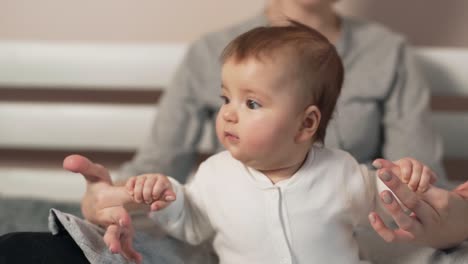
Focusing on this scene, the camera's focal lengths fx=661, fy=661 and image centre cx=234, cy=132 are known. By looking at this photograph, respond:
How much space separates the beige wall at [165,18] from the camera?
1425mm

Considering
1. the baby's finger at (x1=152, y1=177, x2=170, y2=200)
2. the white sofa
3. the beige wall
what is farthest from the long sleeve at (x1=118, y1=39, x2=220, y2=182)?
the baby's finger at (x1=152, y1=177, x2=170, y2=200)

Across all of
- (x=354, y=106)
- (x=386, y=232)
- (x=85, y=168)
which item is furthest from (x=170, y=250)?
(x=354, y=106)

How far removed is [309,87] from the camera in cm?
78

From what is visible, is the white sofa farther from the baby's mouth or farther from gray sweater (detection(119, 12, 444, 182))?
the baby's mouth

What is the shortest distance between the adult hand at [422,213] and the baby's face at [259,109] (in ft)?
0.39

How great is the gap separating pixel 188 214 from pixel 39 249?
201 millimetres

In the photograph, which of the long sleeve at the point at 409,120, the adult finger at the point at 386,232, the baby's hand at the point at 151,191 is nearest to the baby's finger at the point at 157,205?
the baby's hand at the point at 151,191

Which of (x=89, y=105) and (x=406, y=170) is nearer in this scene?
(x=406, y=170)

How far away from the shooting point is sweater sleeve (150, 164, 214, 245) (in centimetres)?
86

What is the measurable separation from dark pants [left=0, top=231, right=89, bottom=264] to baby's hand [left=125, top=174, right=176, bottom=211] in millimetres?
96

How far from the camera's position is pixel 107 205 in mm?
844

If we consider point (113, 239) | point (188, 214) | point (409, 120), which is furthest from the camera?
point (409, 120)

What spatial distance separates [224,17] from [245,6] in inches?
2.0

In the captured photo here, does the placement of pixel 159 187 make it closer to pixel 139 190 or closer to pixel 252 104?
pixel 139 190
